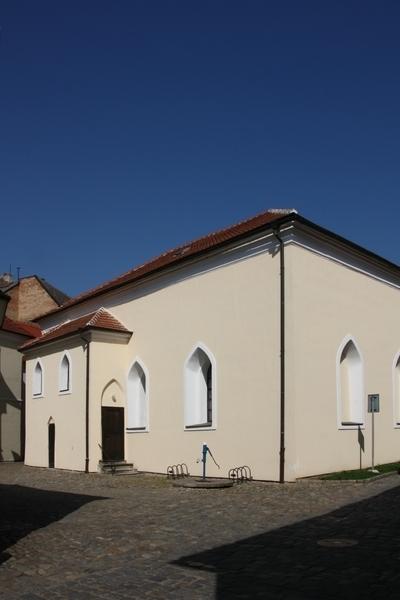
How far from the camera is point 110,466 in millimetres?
23781

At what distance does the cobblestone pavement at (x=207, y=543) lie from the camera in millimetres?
7363

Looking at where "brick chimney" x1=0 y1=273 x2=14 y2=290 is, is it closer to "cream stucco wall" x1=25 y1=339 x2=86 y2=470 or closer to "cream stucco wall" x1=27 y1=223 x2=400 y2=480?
"cream stucco wall" x1=25 y1=339 x2=86 y2=470

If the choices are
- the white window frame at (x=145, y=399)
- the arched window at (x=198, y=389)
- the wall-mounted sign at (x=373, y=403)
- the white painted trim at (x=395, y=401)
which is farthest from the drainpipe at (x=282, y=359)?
the white window frame at (x=145, y=399)

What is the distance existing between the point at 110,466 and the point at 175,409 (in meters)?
3.55

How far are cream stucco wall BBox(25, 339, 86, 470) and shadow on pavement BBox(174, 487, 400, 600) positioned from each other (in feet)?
50.2

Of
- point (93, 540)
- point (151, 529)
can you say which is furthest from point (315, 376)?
point (93, 540)

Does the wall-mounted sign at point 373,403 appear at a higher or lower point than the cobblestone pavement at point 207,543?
higher

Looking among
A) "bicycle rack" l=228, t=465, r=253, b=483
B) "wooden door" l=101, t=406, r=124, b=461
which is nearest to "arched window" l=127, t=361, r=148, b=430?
"wooden door" l=101, t=406, r=124, b=461

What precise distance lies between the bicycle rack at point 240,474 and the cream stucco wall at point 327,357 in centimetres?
174

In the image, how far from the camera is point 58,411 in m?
27.2

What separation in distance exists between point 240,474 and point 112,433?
721 cm

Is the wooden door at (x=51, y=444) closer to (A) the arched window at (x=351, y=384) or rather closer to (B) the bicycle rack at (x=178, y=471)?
(B) the bicycle rack at (x=178, y=471)

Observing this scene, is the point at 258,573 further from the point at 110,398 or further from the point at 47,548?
the point at 110,398

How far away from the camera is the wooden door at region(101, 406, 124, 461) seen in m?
24.5
